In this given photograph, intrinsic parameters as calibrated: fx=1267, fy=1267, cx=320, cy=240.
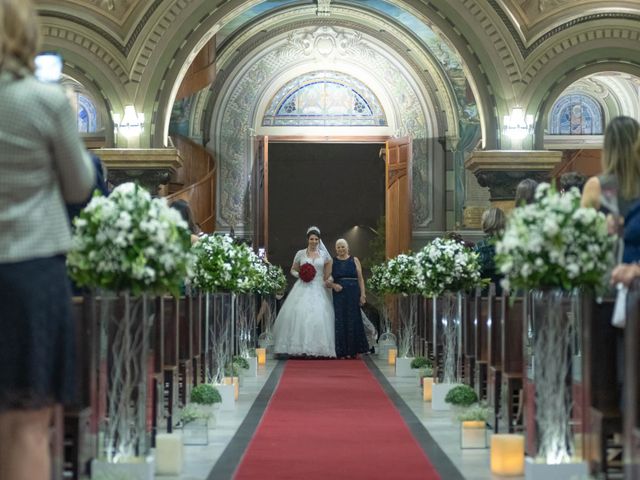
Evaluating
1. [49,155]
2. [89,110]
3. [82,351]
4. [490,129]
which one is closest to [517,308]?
[82,351]

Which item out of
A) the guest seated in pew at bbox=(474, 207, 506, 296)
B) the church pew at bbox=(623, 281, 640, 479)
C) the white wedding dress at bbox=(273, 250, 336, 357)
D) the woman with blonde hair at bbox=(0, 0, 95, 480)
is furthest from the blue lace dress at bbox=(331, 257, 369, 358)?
the woman with blonde hair at bbox=(0, 0, 95, 480)

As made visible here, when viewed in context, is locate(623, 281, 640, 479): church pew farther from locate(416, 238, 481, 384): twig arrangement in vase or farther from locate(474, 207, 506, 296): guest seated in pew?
locate(416, 238, 481, 384): twig arrangement in vase

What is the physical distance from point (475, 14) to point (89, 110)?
855 cm

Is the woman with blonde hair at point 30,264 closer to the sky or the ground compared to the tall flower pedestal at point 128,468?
closer to the sky

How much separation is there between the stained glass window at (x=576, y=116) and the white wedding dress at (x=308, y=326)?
306 inches

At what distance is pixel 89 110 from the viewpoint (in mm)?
24328

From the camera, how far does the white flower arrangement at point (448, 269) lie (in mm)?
11688

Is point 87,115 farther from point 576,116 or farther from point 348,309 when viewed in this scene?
point 576,116

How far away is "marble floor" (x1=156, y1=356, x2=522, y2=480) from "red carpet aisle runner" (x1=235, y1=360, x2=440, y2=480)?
12cm

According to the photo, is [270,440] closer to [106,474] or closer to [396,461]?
[396,461]

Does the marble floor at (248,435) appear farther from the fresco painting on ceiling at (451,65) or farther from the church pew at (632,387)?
the fresco painting on ceiling at (451,65)

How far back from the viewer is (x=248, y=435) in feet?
29.0

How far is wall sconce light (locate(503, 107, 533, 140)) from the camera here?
1903cm

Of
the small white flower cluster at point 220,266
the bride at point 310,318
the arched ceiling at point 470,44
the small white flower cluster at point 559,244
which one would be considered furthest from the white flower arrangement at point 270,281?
the small white flower cluster at point 559,244
